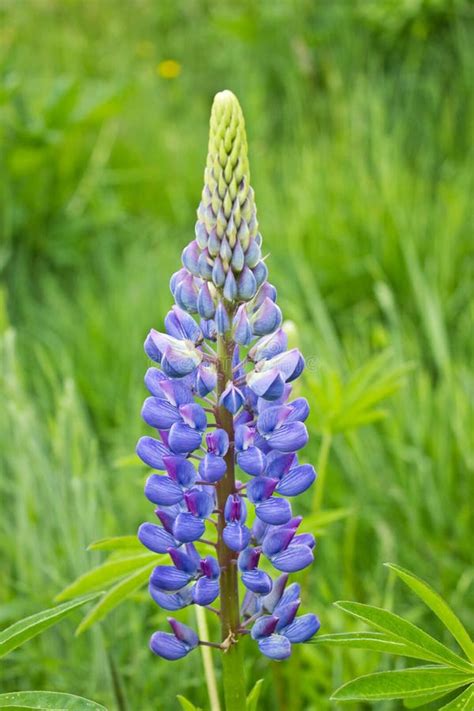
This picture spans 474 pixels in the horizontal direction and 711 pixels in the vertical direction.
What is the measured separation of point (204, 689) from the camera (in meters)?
1.87

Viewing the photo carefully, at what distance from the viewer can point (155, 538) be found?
115cm

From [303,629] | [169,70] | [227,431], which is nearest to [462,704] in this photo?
[303,629]

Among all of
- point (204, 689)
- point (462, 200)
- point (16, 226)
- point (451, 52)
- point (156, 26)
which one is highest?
point (156, 26)

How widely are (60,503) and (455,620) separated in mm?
1161

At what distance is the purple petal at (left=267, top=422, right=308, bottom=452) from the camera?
1120 mm

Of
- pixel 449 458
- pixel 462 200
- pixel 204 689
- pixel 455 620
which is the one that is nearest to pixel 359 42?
pixel 462 200

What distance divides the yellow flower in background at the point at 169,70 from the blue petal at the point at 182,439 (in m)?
4.88

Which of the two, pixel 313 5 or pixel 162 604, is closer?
pixel 162 604

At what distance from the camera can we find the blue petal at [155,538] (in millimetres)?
1149

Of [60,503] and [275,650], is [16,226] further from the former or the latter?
[275,650]

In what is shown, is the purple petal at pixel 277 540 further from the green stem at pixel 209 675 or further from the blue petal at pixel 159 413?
the green stem at pixel 209 675

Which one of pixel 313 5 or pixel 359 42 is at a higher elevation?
pixel 313 5

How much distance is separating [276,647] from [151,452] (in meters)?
0.29

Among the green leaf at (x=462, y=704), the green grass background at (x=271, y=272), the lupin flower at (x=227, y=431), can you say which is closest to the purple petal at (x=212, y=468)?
the lupin flower at (x=227, y=431)
